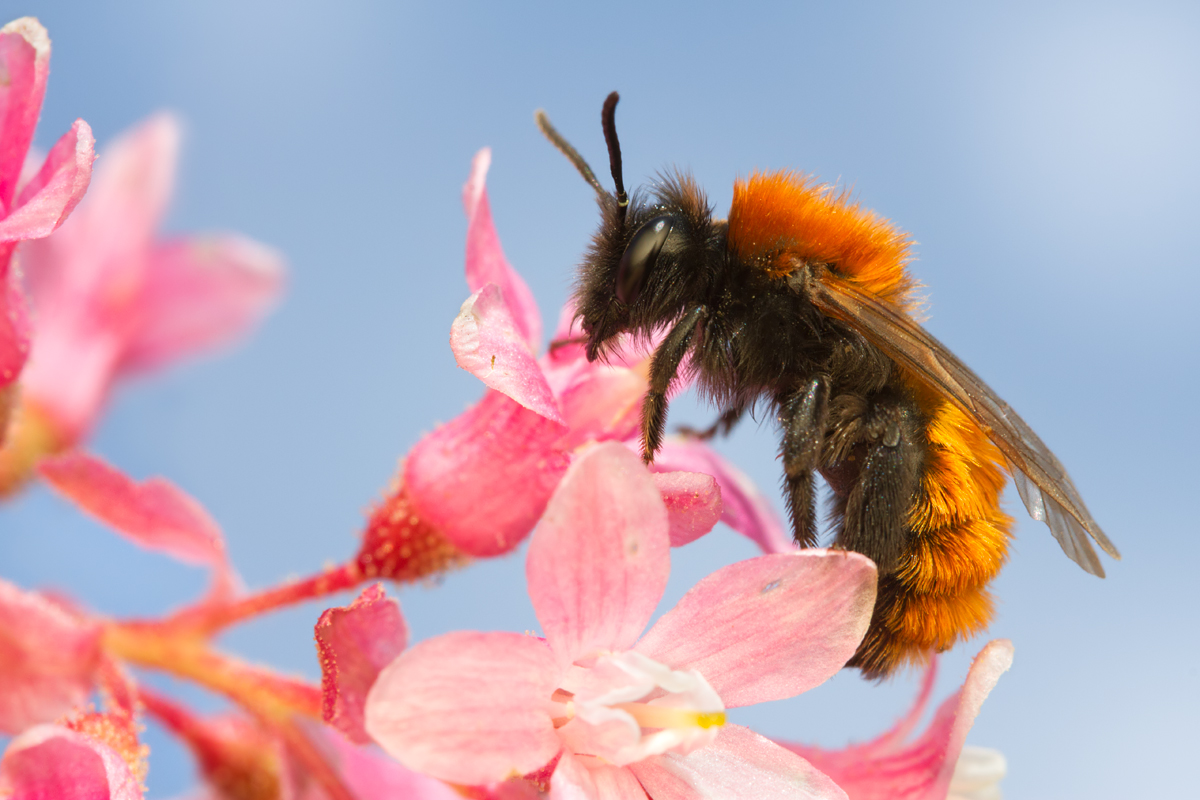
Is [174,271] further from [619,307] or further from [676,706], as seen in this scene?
[676,706]

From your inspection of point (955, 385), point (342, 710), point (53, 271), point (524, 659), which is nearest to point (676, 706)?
point (524, 659)

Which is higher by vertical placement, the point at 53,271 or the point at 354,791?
the point at 53,271

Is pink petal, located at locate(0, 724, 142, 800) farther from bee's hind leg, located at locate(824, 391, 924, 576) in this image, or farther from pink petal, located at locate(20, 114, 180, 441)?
pink petal, located at locate(20, 114, 180, 441)

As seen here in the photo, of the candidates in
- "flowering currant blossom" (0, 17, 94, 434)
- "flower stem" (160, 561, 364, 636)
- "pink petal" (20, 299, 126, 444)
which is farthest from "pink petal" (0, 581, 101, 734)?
"pink petal" (20, 299, 126, 444)

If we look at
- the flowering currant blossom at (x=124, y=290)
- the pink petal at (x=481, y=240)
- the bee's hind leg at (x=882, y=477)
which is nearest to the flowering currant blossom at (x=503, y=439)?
the pink petal at (x=481, y=240)

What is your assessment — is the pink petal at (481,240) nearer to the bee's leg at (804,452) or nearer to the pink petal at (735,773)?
the bee's leg at (804,452)

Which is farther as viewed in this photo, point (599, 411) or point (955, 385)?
point (599, 411)

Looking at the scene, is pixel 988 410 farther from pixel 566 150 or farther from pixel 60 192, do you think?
pixel 60 192

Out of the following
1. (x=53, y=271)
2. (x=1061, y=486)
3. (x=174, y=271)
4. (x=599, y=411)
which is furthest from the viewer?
(x=174, y=271)
